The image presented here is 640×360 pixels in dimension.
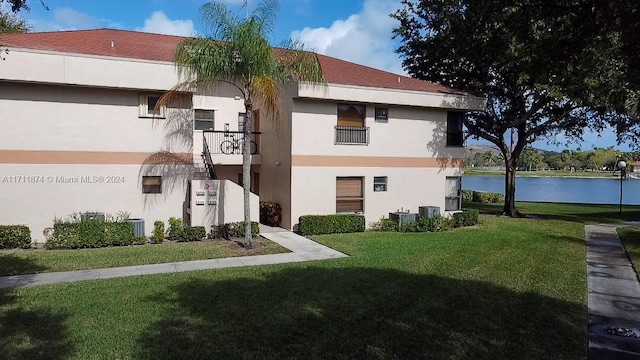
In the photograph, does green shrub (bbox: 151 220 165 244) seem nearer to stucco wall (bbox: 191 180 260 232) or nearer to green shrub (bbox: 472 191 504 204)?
stucco wall (bbox: 191 180 260 232)

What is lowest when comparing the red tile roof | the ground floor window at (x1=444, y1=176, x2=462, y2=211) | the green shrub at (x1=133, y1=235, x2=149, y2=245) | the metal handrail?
the green shrub at (x1=133, y1=235, x2=149, y2=245)

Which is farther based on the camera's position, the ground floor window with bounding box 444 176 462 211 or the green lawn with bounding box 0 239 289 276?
the ground floor window with bounding box 444 176 462 211

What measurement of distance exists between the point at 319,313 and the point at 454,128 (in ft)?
50.0

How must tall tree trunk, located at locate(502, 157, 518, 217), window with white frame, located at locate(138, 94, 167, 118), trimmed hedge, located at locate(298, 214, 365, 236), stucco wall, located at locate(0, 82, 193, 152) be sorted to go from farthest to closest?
tall tree trunk, located at locate(502, 157, 518, 217) → trimmed hedge, located at locate(298, 214, 365, 236) → window with white frame, located at locate(138, 94, 167, 118) → stucco wall, located at locate(0, 82, 193, 152)

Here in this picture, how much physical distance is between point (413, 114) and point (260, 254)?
9.95m

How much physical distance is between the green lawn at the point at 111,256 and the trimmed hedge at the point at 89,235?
1.39 ft


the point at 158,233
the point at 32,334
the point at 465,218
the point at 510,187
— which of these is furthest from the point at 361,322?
the point at 510,187

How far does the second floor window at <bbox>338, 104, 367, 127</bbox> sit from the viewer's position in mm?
17734

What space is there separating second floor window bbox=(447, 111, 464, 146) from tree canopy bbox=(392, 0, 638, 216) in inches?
105

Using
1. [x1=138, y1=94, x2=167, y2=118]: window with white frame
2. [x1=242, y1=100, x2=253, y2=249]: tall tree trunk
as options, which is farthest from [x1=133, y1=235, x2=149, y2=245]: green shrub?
[x1=138, y1=94, x2=167, y2=118]: window with white frame

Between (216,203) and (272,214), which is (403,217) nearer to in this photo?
(272,214)

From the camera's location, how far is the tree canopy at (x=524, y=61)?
5.71 metres

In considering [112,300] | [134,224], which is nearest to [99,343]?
[112,300]

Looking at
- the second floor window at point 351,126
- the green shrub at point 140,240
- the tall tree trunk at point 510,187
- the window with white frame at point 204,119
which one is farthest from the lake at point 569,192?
the green shrub at point 140,240
